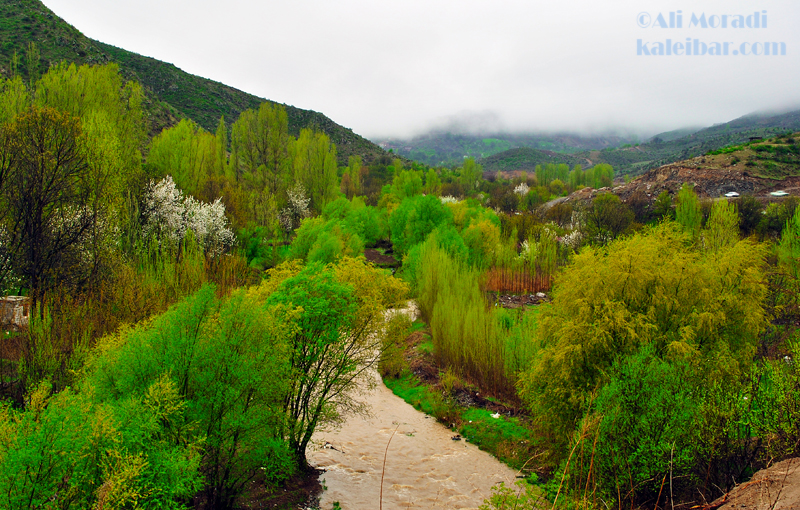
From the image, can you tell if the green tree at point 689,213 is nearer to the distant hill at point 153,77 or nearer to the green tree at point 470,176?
the green tree at point 470,176

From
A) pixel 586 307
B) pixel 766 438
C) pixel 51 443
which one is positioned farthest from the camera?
pixel 586 307

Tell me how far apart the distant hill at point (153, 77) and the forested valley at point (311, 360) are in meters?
39.4

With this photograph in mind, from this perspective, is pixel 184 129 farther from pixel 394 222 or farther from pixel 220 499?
pixel 220 499

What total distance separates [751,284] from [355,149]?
111 metres

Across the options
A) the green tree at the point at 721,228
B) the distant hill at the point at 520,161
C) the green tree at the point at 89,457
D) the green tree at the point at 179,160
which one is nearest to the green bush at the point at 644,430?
the green tree at the point at 89,457

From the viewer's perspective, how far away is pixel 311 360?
1110cm

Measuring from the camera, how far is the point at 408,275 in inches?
1174

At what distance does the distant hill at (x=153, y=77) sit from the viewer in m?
53.3

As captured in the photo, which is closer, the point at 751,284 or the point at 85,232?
the point at 751,284

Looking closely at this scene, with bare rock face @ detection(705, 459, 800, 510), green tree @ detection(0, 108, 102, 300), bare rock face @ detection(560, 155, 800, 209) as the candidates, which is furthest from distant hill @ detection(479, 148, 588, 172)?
bare rock face @ detection(705, 459, 800, 510)

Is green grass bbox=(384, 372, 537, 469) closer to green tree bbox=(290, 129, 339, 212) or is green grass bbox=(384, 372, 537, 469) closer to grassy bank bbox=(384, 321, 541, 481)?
grassy bank bbox=(384, 321, 541, 481)

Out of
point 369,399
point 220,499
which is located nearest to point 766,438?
point 220,499

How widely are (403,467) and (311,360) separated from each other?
5.16 m

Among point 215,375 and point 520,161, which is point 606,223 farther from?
point 520,161
